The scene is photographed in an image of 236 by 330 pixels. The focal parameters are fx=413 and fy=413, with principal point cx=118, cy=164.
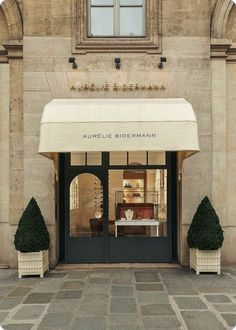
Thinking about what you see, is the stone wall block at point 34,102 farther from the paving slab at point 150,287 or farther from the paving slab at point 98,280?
the paving slab at point 150,287

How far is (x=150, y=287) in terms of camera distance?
8.57m

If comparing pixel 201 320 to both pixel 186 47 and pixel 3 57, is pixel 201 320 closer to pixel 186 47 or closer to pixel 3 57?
pixel 186 47

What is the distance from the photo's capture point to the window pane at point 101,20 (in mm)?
10828

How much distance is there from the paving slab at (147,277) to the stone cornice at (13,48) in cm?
629

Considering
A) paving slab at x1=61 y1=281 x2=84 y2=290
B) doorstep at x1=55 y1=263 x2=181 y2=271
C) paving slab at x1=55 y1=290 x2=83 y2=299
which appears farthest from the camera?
doorstep at x1=55 y1=263 x2=181 y2=271

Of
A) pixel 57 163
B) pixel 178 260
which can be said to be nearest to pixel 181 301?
pixel 178 260

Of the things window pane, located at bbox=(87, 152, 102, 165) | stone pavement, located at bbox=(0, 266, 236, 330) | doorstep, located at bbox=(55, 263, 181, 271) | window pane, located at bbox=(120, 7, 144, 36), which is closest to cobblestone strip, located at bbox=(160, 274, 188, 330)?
stone pavement, located at bbox=(0, 266, 236, 330)

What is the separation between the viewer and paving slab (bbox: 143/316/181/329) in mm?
6309

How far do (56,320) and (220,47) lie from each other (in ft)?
25.3

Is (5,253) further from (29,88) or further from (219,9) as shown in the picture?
(219,9)

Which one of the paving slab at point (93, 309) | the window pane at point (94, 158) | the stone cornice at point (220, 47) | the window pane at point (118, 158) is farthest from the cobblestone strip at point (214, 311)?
the stone cornice at point (220, 47)

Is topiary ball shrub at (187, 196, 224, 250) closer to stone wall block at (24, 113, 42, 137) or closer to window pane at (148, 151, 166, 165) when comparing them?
window pane at (148, 151, 166, 165)

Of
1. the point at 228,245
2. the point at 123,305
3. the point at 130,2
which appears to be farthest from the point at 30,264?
the point at 130,2

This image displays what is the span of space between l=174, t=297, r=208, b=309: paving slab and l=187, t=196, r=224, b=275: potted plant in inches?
78.9
